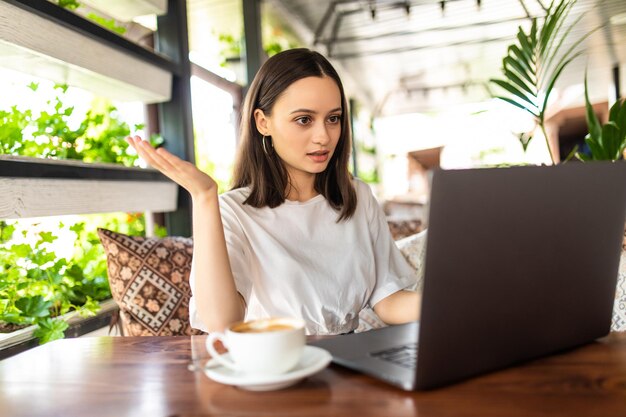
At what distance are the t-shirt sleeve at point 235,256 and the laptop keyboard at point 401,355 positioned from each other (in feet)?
1.96

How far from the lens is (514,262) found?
77cm

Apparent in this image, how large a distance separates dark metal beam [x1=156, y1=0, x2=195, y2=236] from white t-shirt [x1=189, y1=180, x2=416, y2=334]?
1.45 meters

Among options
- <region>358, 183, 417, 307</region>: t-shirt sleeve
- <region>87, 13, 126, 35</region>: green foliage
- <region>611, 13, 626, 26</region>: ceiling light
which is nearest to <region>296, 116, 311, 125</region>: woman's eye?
<region>358, 183, 417, 307</region>: t-shirt sleeve

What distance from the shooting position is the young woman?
59.8 inches

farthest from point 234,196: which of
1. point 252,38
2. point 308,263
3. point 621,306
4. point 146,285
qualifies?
point 252,38

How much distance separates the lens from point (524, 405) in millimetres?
703

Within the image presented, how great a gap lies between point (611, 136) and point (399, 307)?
51.5 inches

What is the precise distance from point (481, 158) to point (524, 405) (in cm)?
1511

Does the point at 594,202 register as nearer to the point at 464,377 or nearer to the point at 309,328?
the point at 464,377

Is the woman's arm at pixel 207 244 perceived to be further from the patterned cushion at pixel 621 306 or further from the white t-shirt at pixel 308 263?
the patterned cushion at pixel 621 306

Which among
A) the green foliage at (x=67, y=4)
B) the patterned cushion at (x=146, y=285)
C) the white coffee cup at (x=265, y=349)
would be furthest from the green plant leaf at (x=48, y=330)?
the white coffee cup at (x=265, y=349)

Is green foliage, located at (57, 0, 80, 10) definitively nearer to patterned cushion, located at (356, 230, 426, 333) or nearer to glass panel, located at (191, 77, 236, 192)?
patterned cushion, located at (356, 230, 426, 333)

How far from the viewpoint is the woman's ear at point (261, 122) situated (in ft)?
5.34

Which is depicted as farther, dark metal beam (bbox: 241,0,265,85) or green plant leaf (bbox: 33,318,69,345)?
dark metal beam (bbox: 241,0,265,85)
